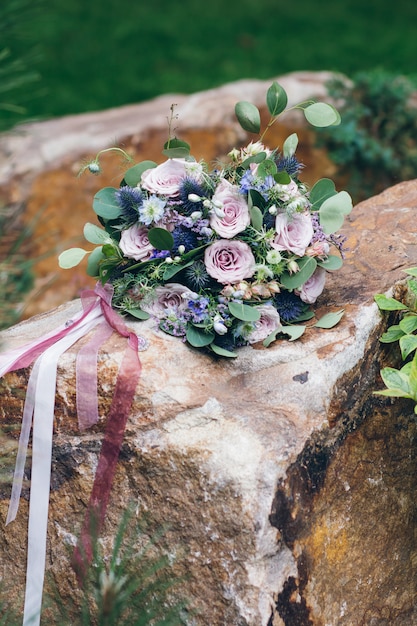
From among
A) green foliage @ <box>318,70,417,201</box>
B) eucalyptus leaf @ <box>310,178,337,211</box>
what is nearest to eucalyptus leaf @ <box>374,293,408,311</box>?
eucalyptus leaf @ <box>310,178,337,211</box>

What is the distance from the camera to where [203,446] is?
210 cm

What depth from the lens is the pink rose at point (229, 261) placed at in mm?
2324

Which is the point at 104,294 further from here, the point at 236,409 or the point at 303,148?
the point at 303,148

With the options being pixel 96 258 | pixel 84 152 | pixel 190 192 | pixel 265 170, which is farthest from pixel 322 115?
pixel 84 152

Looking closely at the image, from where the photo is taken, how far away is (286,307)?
8.09ft

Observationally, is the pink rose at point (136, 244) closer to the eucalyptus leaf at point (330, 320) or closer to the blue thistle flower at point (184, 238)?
the blue thistle flower at point (184, 238)

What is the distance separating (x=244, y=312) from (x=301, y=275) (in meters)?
0.22

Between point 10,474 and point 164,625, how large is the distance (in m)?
1.17

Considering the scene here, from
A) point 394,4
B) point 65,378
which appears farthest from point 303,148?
point 394,4

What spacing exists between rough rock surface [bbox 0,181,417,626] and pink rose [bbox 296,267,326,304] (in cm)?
11

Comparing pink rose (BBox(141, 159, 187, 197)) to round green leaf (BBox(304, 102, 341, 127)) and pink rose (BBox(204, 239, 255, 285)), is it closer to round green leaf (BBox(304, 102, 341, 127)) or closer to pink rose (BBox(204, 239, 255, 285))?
pink rose (BBox(204, 239, 255, 285))

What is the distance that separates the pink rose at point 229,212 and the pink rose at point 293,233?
0.10 meters

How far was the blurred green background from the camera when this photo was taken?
7.27m

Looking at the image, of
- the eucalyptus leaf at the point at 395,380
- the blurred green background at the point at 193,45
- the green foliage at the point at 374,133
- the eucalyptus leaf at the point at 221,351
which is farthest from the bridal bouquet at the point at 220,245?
the blurred green background at the point at 193,45
